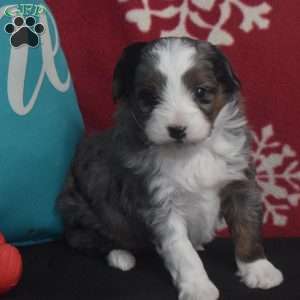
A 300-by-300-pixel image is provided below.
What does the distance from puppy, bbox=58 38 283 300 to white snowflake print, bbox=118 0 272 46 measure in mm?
439

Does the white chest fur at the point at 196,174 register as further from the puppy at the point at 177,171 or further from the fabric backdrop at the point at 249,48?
the fabric backdrop at the point at 249,48

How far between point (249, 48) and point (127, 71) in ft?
1.92

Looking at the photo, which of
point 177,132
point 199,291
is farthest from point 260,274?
point 177,132

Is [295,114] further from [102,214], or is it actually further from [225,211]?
[102,214]

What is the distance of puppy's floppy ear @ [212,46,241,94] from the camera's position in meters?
1.82

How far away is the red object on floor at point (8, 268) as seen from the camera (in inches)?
67.5

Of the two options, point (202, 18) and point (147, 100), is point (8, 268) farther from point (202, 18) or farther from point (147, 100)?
point (202, 18)

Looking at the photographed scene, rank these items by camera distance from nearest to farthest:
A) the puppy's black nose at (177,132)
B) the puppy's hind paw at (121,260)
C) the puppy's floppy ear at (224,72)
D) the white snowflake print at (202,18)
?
the puppy's black nose at (177,132)
the puppy's floppy ear at (224,72)
the puppy's hind paw at (121,260)
the white snowflake print at (202,18)

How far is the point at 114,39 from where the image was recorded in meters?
2.36

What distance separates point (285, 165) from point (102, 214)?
692 mm

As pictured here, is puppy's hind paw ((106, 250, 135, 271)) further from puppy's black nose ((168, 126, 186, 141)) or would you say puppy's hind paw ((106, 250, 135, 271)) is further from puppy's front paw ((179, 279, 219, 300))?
puppy's black nose ((168, 126, 186, 141))

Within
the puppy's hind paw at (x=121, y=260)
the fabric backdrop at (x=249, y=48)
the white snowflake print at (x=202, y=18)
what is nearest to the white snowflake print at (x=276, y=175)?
the fabric backdrop at (x=249, y=48)

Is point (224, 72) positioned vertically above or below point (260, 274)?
above

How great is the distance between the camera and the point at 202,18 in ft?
7.51
